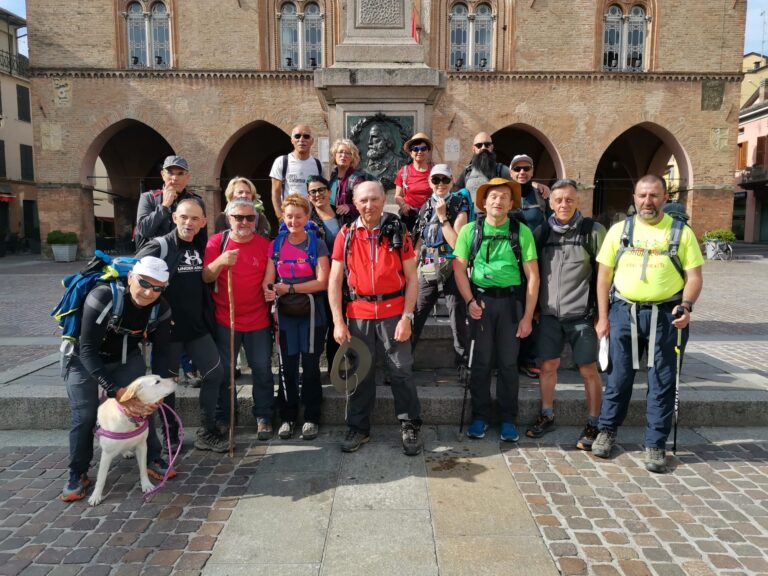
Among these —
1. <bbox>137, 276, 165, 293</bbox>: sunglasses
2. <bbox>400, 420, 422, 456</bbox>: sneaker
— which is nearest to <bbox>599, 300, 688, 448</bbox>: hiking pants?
<bbox>400, 420, 422, 456</bbox>: sneaker

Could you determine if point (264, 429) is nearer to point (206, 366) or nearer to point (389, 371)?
point (206, 366)

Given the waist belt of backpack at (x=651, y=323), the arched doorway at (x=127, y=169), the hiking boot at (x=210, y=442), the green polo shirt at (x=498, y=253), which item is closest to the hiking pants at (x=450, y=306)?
the green polo shirt at (x=498, y=253)

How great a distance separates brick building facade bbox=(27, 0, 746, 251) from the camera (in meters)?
21.7

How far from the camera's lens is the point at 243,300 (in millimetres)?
4406

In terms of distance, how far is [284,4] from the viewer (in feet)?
73.4

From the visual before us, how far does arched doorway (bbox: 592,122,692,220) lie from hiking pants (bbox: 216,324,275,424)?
2345 cm

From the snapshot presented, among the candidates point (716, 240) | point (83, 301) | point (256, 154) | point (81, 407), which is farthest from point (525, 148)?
point (81, 407)

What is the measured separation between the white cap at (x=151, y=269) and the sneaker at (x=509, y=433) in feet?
9.34

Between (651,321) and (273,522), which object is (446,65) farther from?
(273,522)

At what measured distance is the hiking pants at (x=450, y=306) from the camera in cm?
495

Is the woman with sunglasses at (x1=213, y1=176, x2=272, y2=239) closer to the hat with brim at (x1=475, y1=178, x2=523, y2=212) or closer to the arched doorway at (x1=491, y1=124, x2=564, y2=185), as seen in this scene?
the hat with brim at (x1=475, y1=178, x2=523, y2=212)

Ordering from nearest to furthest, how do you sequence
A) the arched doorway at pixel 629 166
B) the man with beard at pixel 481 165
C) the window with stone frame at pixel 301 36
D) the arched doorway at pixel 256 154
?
1. the man with beard at pixel 481 165
2. the window with stone frame at pixel 301 36
3. the arched doorway at pixel 629 166
4. the arched doorway at pixel 256 154

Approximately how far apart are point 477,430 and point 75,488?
2963 millimetres

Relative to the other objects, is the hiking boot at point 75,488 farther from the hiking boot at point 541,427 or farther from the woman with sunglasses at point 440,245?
the hiking boot at point 541,427
